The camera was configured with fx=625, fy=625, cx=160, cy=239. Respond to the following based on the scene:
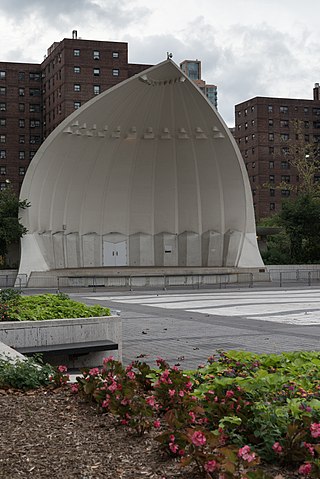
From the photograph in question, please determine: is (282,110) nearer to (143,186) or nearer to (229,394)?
(143,186)

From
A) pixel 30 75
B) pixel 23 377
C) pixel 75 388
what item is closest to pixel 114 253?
pixel 23 377

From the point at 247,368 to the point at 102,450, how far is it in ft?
7.26

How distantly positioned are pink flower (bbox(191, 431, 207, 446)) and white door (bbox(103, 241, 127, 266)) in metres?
40.2

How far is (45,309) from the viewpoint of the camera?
10.0 meters

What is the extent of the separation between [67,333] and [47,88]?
81.0 metres

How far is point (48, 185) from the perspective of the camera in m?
40.5

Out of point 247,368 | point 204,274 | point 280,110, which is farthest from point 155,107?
point 280,110

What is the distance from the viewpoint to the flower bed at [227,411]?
3658mm

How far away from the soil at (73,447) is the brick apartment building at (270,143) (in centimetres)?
8815

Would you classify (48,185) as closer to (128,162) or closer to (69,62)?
(128,162)

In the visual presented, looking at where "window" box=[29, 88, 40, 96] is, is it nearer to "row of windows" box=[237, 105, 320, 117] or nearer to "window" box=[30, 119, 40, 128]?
"window" box=[30, 119, 40, 128]

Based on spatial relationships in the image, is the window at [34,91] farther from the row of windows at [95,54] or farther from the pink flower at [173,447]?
the pink flower at [173,447]

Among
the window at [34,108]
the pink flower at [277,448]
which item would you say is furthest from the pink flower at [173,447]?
the window at [34,108]

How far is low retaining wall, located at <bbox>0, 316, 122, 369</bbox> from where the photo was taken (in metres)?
9.12
